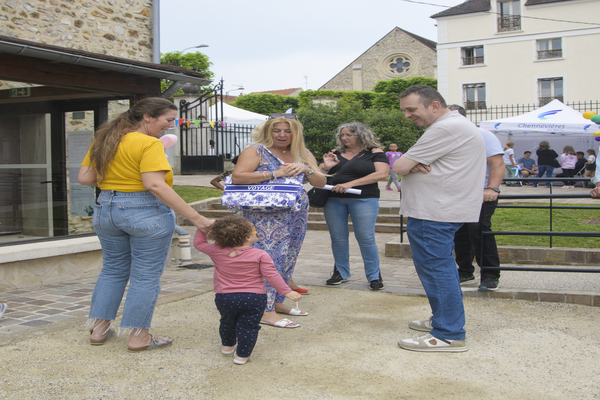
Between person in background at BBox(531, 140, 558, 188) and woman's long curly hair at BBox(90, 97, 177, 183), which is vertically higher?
person in background at BBox(531, 140, 558, 188)

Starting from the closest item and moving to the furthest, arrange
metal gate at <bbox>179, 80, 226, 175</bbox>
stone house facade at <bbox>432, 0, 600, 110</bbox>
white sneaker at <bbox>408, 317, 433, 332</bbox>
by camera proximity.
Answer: white sneaker at <bbox>408, 317, 433, 332</bbox>
metal gate at <bbox>179, 80, 226, 175</bbox>
stone house facade at <bbox>432, 0, 600, 110</bbox>

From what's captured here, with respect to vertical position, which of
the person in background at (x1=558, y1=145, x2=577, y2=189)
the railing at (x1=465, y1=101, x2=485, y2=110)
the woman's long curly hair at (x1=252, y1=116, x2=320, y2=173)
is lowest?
the woman's long curly hair at (x1=252, y1=116, x2=320, y2=173)

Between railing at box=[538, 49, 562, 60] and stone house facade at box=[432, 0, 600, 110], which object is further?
railing at box=[538, 49, 562, 60]

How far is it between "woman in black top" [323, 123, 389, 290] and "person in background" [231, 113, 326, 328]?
95cm

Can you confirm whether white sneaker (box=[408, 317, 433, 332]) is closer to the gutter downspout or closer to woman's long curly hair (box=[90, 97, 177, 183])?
woman's long curly hair (box=[90, 97, 177, 183])

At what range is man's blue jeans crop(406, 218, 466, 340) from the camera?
351cm

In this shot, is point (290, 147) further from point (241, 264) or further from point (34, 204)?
point (34, 204)

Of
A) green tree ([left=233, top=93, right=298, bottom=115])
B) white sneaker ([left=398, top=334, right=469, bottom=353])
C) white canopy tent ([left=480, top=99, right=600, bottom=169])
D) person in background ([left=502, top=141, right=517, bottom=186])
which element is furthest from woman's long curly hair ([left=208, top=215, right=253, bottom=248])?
green tree ([left=233, top=93, right=298, bottom=115])

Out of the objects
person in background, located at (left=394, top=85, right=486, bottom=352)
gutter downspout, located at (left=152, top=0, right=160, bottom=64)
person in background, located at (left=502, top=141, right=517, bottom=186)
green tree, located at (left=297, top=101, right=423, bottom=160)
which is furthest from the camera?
green tree, located at (left=297, top=101, right=423, bottom=160)

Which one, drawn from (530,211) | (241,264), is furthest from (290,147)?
(530,211)

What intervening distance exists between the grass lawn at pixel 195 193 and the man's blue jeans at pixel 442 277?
919 centimetres

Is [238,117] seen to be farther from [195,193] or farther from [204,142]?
[195,193]

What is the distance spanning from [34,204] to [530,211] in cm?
891

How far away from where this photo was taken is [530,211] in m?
10.6
